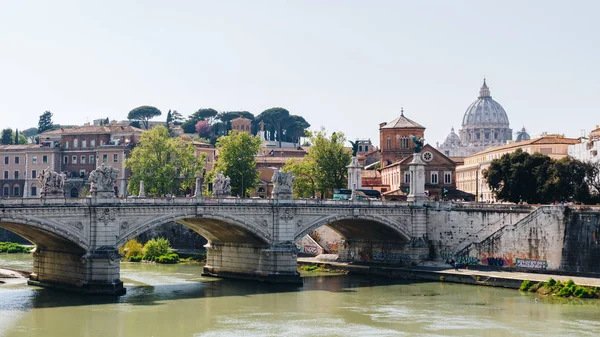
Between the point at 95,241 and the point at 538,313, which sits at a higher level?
the point at 95,241

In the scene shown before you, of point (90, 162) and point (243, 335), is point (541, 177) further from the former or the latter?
point (90, 162)

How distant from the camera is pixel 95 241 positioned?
4566 cm

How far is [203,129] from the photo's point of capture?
140375 millimetres

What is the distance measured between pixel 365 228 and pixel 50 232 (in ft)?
76.1

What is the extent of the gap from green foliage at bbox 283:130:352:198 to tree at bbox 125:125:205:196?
8.88 metres

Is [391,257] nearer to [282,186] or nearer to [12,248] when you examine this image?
[282,186]

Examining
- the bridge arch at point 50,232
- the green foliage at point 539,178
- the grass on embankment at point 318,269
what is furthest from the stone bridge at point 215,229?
the green foliage at point 539,178

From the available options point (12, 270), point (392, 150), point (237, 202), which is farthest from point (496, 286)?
point (392, 150)

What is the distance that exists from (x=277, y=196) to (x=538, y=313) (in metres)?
16.8

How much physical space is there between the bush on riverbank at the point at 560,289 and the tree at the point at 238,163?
32049 millimetres

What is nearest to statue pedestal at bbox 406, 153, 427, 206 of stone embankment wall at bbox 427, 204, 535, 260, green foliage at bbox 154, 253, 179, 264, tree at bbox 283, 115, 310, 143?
stone embankment wall at bbox 427, 204, 535, 260

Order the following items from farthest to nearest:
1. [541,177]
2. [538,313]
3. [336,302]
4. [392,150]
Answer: [392,150]
[541,177]
[336,302]
[538,313]

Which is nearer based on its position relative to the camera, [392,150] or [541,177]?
[541,177]

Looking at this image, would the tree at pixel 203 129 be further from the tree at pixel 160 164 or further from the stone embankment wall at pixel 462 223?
the stone embankment wall at pixel 462 223
